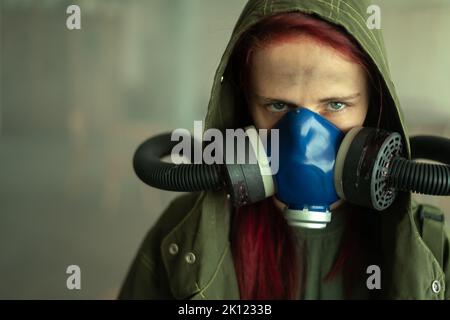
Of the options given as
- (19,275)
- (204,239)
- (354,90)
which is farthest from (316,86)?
(19,275)

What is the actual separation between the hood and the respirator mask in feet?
0.21

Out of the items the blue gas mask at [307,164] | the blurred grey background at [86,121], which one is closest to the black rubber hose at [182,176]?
the blue gas mask at [307,164]

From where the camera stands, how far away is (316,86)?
832 mm

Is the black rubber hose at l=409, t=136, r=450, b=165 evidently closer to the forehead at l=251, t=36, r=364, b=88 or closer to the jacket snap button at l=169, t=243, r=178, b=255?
the forehead at l=251, t=36, r=364, b=88

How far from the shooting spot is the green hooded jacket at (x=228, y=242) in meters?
0.82

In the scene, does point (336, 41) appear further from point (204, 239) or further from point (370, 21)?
point (204, 239)

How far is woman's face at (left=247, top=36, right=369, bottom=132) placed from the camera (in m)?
0.82

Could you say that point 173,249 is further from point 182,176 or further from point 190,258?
point 182,176

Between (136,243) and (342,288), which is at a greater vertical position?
(342,288)

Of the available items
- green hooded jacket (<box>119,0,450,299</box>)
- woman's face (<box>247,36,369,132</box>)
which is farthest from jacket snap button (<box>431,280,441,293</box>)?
woman's face (<box>247,36,369,132</box>)

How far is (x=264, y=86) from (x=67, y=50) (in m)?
1.16

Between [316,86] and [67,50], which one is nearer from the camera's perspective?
[316,86]

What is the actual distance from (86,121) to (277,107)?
113cm

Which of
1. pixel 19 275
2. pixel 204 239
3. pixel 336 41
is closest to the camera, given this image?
pixel 336 41
